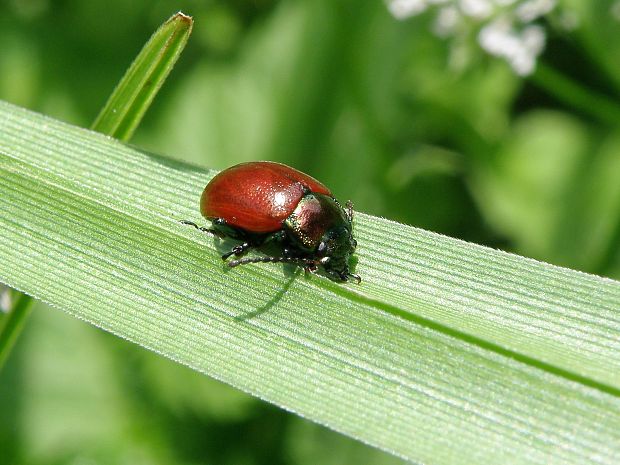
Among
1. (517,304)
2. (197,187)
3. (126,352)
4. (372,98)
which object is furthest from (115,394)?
(517,304)

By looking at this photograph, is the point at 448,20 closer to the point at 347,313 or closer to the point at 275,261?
the point at 275,261

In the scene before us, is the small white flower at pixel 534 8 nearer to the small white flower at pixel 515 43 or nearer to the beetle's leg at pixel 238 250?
the small white flower at pixel 515 43

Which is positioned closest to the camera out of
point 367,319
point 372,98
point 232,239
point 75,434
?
point 367,319

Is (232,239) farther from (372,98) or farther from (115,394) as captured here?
(372,98)

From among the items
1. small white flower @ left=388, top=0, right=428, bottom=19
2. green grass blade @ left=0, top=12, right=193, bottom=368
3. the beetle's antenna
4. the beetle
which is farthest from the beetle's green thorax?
small white flower @ left=388, top=0, right=428, bottom=19

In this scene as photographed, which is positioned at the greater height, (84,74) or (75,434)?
(84,74)

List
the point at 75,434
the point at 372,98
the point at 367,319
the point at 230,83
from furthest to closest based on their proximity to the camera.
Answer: the point at 230,83, the point at 372,98, the point at 75,434, the point at 367,319

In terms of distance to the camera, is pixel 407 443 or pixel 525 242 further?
pixel 525 242
